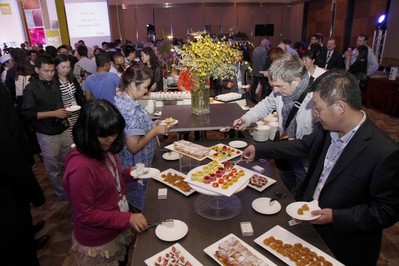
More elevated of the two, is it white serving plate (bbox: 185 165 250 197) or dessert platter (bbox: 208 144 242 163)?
white serving plate (bbox: 185 165 250 197)

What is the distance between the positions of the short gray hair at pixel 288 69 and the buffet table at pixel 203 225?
81 centimetres

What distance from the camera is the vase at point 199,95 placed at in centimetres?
270

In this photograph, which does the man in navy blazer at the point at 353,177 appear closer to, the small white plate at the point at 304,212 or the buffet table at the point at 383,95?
the small white plate at the point at 304,212

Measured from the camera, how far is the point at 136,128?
6.64 ft

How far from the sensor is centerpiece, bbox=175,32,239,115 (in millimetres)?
2613

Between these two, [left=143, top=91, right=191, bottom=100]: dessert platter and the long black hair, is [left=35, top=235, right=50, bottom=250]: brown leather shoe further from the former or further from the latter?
[left=143, top=91, right=191, bottom=100]: dessert platter

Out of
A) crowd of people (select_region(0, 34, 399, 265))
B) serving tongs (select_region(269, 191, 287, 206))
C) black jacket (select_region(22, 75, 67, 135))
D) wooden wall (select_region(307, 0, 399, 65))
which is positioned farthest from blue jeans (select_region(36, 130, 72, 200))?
wooden wall (select_region(307, 0, 399, 65))

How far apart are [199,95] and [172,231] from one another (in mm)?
1599

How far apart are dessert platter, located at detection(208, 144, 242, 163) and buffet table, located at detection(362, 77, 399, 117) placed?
5249 mm

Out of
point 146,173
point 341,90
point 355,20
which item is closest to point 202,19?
point 355,20

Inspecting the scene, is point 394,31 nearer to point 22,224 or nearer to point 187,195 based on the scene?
point 187,195

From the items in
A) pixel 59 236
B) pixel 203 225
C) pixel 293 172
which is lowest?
pixel 59 236

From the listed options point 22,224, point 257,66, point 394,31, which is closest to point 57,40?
point 257,66

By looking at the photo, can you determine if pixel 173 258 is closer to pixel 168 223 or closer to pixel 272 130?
pixel 168 223
